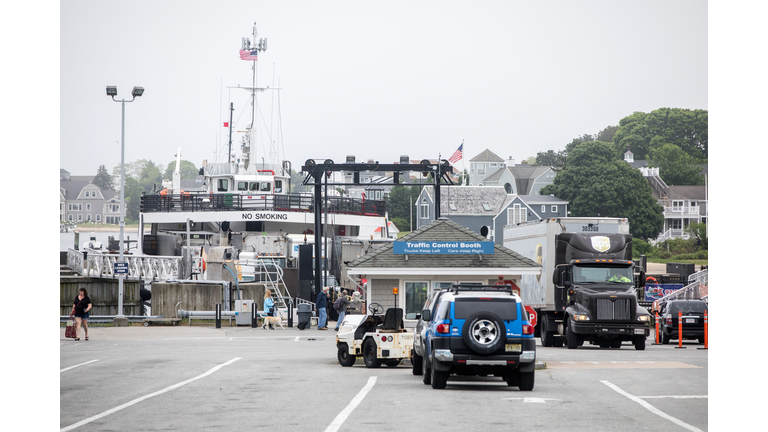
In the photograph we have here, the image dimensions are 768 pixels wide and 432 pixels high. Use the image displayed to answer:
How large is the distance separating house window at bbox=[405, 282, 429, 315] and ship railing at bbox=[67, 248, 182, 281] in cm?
1476

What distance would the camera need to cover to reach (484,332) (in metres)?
14.1

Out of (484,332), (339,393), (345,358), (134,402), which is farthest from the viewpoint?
(345,358)

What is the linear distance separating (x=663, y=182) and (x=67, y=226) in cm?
6679

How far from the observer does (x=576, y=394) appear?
14.1m

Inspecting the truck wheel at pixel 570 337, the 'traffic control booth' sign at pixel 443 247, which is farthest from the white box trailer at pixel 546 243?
the 'traffic control booth' sign at pixel 443 247

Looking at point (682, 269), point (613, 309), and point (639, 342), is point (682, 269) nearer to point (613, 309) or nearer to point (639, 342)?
point (639, 342)

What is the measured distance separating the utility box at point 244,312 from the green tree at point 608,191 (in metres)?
56.6

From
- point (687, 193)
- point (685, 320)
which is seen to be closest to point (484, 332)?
point (685, 320)

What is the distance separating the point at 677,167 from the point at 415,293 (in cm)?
8640

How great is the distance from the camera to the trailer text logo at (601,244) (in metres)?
25.4

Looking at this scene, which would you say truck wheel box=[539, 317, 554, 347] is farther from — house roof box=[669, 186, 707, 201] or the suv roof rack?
house roof box=[669, 186, 707, 201]

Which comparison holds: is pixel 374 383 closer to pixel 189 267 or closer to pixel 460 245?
pixel 460 245

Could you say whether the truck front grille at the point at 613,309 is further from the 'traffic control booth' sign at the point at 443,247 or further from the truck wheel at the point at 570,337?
the 'traffic control booth' sign at the point at 443,247
